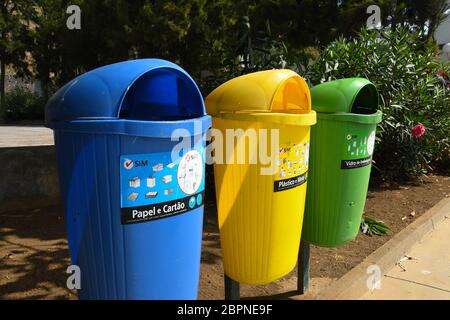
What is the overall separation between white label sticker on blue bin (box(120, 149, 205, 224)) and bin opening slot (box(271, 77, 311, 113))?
0.93 meters

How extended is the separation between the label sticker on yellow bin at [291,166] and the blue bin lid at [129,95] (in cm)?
53

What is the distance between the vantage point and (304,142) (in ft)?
7.86

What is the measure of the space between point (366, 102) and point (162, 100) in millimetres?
1834

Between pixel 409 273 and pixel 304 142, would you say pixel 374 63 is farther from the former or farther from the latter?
pixel 304 142

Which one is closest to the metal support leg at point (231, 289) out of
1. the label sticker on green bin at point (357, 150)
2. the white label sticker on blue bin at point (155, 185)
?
the white label sticker on blue bin at point (155, 185)

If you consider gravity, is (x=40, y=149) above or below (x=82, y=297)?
above

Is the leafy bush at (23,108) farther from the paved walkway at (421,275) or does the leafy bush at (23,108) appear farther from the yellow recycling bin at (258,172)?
the yellow recycling bin at (258,172)

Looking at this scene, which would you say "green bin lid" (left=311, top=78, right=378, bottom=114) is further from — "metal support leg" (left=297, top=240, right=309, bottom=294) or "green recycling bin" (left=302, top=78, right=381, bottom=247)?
"metal support leg" (left=297, top=240, right=309, bottom=294)

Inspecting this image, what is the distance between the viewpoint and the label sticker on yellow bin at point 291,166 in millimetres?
2268

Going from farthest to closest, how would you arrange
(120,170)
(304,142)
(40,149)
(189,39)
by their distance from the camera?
(189,39)
(40,149)
(304,142)
(120,170)

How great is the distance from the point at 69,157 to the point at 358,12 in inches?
464

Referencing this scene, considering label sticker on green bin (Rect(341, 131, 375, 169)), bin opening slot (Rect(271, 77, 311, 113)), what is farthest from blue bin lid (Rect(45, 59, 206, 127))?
label sticker on green bin (Rect(341, 131, 375, 169))

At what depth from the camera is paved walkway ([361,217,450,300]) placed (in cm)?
327
